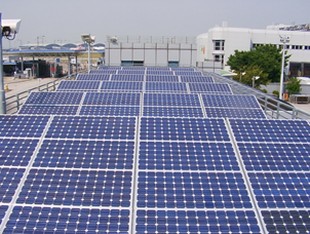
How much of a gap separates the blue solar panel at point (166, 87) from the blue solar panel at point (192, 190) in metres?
15.7

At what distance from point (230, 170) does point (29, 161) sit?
14.5ft

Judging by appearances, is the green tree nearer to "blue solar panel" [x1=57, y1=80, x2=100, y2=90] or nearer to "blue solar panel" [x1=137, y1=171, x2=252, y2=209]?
"blue solar panel" [x1=57, y1=80, x2=100, y2=90]

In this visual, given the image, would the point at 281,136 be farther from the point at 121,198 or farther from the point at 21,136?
the point at 21,136

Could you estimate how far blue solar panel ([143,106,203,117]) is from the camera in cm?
1634

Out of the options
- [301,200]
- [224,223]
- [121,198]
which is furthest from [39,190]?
[301,200]

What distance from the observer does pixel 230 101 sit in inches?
730

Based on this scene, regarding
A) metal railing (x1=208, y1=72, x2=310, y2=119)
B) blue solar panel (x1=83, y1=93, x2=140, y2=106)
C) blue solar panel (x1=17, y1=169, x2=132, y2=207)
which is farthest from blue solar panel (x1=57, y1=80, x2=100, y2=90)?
blue solar panel (x1=17, y1=169, x2=132, y2=207)

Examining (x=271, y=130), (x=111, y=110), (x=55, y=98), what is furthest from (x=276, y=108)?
(x=55, y=98)

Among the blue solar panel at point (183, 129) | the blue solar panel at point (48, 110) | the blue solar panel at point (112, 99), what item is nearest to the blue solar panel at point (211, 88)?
the blue solar panel at point (112, 99)

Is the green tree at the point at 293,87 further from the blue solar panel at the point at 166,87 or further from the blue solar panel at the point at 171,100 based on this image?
the blue solar panel at the point at 171,100

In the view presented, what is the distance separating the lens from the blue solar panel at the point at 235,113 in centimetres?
1623

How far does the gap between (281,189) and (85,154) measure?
4.32 meters

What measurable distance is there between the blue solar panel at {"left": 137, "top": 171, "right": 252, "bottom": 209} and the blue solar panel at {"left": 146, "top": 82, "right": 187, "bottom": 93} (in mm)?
15653

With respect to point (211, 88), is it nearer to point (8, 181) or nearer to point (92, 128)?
point (92, 128)
